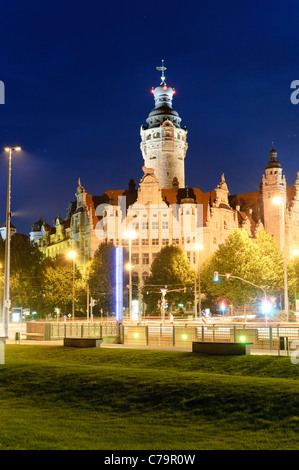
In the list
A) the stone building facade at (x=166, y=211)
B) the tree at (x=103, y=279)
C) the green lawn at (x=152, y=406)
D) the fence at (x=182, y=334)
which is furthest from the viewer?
the stone building facade at (x=166, y=211)

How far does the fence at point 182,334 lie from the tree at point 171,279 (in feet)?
152

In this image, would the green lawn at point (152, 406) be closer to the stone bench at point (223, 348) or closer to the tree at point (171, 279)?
the stone bench at point (223, 348)

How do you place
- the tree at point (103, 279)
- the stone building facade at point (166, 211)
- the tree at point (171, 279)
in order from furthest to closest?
1. the stone building facade at point (166, 211)
2. the tree at point (171, 279)
3. the tree at point (103, 279)

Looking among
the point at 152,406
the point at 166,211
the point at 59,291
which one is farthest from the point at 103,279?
the point at 152,406

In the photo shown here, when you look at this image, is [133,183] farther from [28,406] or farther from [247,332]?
[28,406]

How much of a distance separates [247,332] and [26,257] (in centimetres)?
6904

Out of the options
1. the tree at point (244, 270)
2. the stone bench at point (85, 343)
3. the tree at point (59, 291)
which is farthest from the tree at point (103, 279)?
the stone bench at point (85, 343)

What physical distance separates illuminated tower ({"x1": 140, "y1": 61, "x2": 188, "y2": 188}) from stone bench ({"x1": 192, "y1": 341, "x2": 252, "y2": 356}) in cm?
10185

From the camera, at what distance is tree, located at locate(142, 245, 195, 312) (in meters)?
93.2

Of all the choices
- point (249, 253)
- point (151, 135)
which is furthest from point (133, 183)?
point (249, 253)

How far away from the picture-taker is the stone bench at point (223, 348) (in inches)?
974

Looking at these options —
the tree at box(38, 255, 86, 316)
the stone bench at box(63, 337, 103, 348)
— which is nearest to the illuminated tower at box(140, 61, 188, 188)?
the tree at box(38, 255, 86, 316)

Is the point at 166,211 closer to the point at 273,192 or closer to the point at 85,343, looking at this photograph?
the point at 273,192
